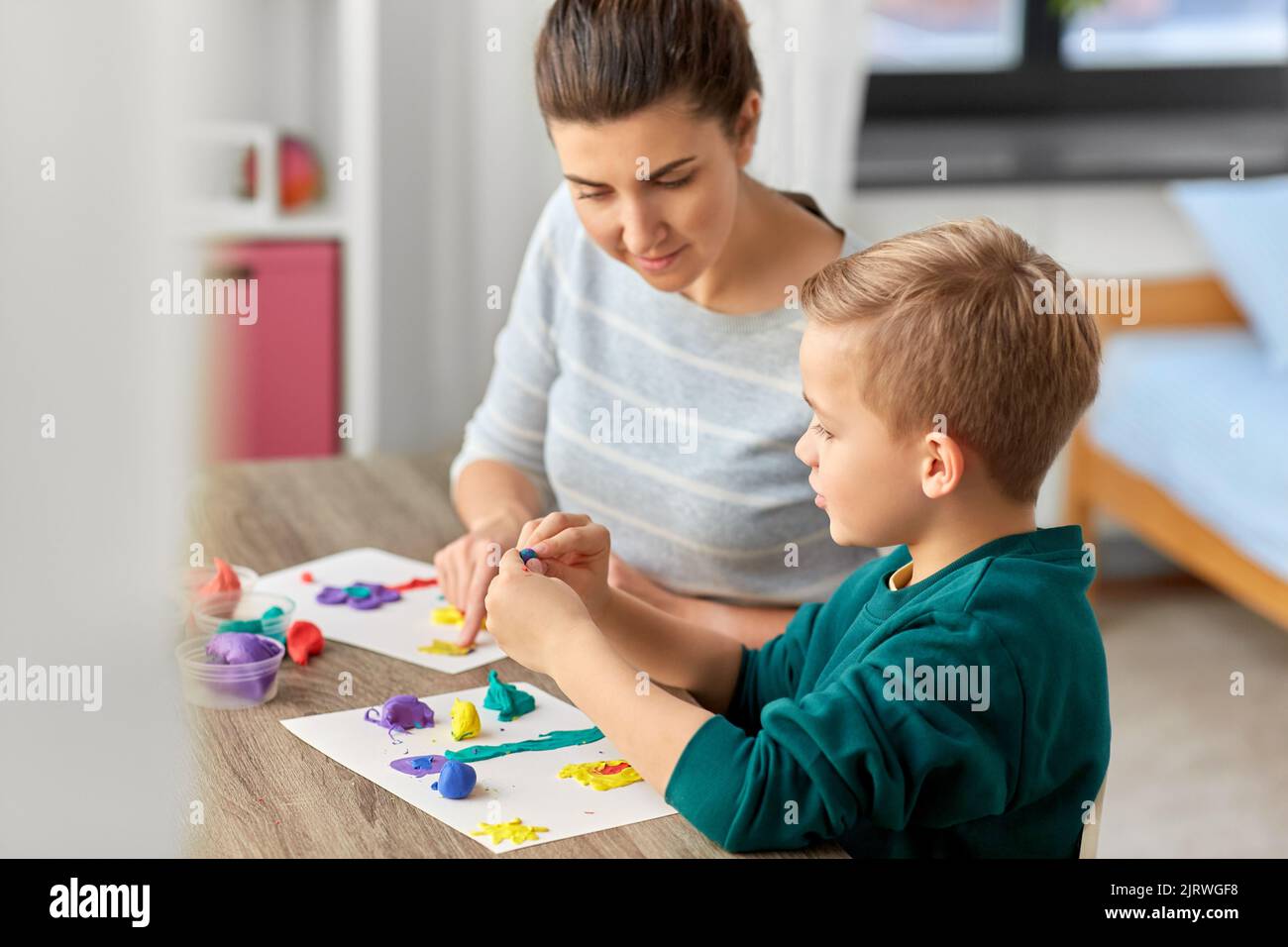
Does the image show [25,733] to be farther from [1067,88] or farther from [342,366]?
[1067,88]

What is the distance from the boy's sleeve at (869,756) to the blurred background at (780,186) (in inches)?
53.1

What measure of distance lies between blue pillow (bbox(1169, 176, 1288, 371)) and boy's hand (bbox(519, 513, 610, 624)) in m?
2.15

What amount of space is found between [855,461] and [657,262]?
0.40 m

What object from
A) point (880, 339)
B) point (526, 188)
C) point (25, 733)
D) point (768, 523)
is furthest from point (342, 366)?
point (880, 339)

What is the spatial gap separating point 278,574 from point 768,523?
0.47 m

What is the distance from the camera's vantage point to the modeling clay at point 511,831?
0.99 meters

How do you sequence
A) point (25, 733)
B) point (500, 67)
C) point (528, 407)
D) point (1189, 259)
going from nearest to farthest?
point (25, 733) < point (528, 407) < point (500, 67) < point (1189, 259)

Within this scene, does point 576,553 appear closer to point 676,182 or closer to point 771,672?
point 771,672

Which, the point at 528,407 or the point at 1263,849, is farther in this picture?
the point at 1263,849

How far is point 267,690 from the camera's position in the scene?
1.20 meters

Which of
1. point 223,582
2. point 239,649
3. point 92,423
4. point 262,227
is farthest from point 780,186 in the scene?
point 239,649

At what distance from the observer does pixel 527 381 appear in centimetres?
162
